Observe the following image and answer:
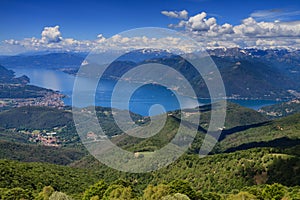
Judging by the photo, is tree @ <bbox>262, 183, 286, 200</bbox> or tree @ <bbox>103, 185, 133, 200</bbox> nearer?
tree @ <bbox>103, 185, 133, 200</bbox>

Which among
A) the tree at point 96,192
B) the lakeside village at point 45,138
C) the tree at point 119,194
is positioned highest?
the tree at point 119,194

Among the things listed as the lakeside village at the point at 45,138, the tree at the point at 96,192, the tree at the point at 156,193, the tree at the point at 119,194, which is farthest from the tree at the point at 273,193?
the lakeside village at the point at 45,138

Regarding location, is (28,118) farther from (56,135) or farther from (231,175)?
(231,175)

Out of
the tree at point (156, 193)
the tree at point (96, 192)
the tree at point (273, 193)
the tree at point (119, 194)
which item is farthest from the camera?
the tree at point (273, 193)

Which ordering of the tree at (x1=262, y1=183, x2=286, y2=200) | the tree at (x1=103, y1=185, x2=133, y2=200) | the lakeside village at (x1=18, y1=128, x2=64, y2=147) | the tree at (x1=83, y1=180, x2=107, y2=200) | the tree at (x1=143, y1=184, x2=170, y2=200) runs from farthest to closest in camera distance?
the lakeside village at (x1=18, y1=128, x2=64, y2=147) < the tree at (x1=262, y1=183, x2=286, y2=200) < the tree at (x1=83, y1=180, x2=107, y2=200) < the tree at (x1=103, y1=185, x2=133, y2=200) < the tree at (x1=143, y1=184, x2=170, y2=200)

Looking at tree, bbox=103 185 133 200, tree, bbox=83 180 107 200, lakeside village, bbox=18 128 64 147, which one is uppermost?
tree, bbox=103 185 133 200

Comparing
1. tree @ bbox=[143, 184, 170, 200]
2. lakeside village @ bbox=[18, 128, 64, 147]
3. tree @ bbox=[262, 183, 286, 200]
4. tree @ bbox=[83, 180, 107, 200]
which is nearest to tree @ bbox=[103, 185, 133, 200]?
tree @ bbox=[143, 184, 170, 200]

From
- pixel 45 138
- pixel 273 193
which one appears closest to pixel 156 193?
pixel 273 193

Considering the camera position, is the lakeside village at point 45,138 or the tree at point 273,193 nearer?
the tree at point 273,193

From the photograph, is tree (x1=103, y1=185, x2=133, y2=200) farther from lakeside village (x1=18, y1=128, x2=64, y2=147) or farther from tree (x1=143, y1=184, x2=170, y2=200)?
lakeside village (x1=18, y1=128, x2=64, y2=147)

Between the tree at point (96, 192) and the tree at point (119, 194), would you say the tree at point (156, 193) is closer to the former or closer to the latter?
the tree at point (119, 194)

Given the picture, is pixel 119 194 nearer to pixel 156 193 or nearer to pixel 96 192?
pixel 156 193

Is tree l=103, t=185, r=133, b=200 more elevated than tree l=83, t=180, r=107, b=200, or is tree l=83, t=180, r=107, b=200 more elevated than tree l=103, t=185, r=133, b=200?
tree l=103, t=185, r=133, b=200
